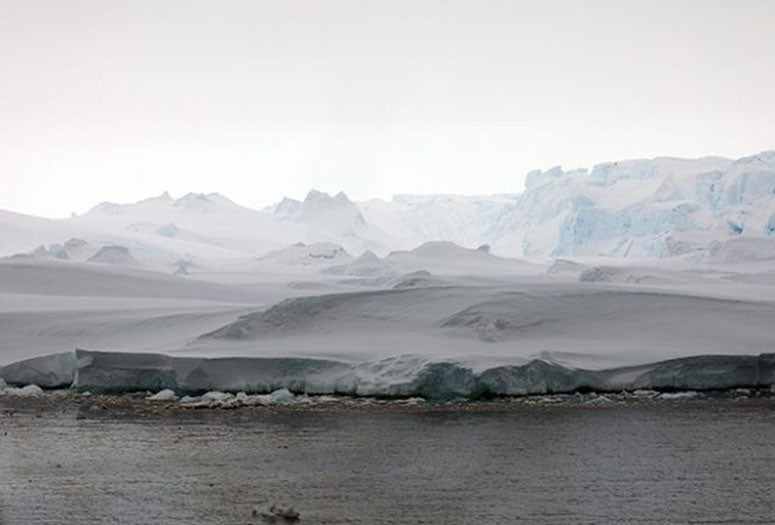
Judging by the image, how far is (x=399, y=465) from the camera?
12.6 metres

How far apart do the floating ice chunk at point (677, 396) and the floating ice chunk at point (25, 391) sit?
13625 millimetres

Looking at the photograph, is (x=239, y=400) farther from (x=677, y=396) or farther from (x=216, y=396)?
(x=677, y=396)

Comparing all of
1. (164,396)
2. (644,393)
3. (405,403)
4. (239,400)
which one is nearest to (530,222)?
(644,393)

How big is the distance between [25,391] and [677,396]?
46.9 ft

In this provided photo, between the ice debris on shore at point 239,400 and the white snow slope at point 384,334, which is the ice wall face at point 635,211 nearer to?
the white snow slope at point 384,334

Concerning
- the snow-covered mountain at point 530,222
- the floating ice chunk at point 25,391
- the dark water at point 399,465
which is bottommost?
the floating ice chunk at point 25,391

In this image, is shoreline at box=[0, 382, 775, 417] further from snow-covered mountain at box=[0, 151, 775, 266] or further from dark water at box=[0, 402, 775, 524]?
snow-covered mountain at box=[0, 151, 775, 266]

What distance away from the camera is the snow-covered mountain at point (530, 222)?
75.9 meters

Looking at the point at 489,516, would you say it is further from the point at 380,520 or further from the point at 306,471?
the point at 306,471

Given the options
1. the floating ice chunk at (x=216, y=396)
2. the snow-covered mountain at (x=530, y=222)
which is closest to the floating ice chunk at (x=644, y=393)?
the floating ice chunk at (x=216, y=396)

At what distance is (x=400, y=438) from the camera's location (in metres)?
14.5

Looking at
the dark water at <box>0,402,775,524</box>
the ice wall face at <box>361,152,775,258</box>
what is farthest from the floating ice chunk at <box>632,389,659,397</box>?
the ice wall face at <box>361,152,775,258</box>

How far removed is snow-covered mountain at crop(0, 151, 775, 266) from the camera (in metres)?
75.9

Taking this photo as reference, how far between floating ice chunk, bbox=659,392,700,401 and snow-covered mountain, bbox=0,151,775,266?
1808 inches
